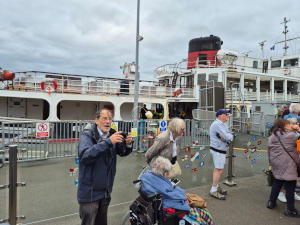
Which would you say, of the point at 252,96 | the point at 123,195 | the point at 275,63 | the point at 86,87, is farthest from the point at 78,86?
the point at 275,63

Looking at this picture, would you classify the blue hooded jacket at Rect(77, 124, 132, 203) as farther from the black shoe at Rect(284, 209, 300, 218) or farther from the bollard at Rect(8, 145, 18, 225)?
the black shoe at Rect(284, 209, 300, 218)

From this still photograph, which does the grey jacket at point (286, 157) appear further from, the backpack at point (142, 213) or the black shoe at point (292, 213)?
the backpack at point (142, 213)

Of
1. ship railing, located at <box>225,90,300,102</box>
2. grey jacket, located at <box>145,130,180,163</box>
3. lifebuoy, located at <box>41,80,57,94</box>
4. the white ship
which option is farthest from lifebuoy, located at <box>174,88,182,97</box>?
grey jacket, located at <box>145,130,180,163</box>

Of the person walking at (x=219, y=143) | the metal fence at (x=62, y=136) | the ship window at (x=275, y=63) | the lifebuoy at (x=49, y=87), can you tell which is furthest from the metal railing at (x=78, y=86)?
the ship window at (x=275, y=63)

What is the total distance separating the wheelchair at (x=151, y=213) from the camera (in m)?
2.47

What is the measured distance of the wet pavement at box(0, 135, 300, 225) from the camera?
3590 millimetres

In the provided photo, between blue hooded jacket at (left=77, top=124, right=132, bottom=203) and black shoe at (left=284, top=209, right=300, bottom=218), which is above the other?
blue hooded jacket at (left=77, top=124, right=132, bottom=203)

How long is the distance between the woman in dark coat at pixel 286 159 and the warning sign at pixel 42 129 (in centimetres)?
654

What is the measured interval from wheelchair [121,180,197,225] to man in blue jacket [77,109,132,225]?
40 centimetres

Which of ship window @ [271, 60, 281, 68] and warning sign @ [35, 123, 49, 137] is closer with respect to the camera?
warning sign @ [35, 123, 49, 137]

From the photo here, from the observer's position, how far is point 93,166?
7.56 ft

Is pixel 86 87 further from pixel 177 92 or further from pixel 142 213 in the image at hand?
pixel 142 213

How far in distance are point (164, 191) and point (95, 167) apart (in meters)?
0.88

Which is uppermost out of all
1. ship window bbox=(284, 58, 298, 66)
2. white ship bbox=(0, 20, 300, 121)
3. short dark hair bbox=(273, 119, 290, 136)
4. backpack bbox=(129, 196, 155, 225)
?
ship window bbox=(284, 58, 298, 66)
